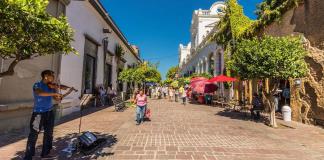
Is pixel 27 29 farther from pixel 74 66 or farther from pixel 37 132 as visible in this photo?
pixel 74 66

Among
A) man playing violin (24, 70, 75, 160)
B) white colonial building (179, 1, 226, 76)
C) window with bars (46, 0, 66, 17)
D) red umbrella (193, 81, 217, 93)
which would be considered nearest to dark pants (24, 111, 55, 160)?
man playing violin (24, 70, 75, 160)

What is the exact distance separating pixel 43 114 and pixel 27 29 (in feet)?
6.46

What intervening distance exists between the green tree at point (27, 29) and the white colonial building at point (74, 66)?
13.0 feet

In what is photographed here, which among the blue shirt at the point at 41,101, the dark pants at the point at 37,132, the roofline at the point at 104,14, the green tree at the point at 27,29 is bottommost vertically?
the dark pants at the point at 37,132

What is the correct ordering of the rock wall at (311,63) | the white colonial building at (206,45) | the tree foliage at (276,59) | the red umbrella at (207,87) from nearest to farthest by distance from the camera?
the tree foliage at (276,59)
the rock wall at (311,63)
the red umbrella at (207,87)
the white colonial building at (206,45)

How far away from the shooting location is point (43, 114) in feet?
14.1

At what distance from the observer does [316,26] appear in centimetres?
962

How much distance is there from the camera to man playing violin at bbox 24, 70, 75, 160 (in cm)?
407

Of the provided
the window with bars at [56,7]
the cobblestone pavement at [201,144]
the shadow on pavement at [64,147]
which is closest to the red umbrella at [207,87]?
the cobblestone pavement at [201,144]

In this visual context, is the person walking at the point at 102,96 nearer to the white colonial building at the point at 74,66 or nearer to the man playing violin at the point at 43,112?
the white colonial building at the point at 74,66

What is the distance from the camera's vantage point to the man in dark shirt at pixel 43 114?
4.07 m

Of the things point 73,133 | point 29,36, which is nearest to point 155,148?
point 73,133

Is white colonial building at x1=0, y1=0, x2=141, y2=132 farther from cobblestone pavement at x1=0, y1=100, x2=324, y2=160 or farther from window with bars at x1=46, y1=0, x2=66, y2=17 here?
cobblestone pavement at x1=0, y1=100, x2=324, y2=160

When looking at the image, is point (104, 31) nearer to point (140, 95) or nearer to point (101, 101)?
point (101, 101)
